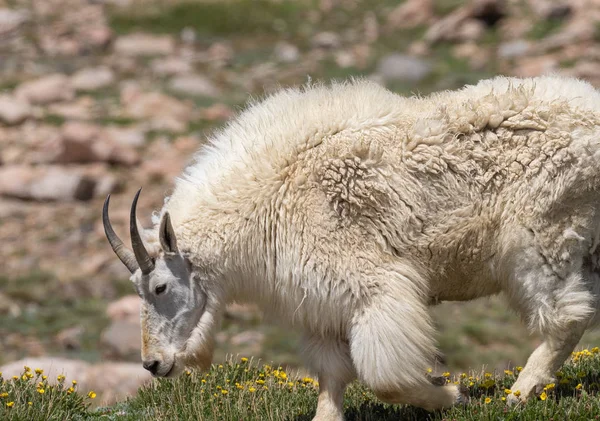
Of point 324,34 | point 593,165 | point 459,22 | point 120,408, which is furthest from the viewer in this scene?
point 324,34

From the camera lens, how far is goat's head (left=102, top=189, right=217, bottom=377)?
7020 millimetres

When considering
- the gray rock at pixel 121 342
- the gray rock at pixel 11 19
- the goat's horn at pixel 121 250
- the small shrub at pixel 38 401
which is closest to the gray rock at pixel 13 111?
the gray rock at pixel 11 19

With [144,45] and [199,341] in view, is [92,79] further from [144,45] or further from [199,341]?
[199,341]

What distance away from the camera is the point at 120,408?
7770mm

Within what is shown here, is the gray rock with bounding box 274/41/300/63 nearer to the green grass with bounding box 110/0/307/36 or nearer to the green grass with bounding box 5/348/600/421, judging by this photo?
the green grass with bounding box 110/0/307/36

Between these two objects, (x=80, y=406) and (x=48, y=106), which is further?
(x=48, y=106)

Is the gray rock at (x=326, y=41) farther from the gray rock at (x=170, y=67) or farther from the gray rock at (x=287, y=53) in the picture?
the gray rock at (x=170, y=67)

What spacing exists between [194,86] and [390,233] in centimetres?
2597

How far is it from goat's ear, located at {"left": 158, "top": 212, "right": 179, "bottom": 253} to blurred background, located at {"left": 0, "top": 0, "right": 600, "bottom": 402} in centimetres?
586

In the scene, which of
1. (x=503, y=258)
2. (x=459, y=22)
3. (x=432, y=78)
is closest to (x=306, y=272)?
(x=503, y=258)

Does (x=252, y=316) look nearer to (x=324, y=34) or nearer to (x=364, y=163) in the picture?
(x=364, y=163)

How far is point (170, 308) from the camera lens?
23.3 feet

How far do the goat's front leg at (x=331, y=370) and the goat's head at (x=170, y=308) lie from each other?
830 millimetres

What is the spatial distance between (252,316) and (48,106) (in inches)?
586
